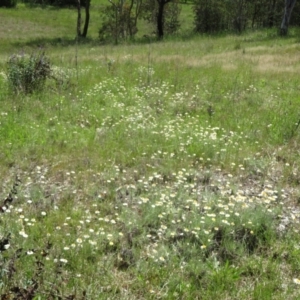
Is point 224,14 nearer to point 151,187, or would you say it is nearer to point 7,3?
point 7,3

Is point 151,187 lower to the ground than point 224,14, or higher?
lower

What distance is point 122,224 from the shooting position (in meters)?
5.10

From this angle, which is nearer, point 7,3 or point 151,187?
point 151,187

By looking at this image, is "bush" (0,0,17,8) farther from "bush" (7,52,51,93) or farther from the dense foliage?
"bush" (7,52,51,93)

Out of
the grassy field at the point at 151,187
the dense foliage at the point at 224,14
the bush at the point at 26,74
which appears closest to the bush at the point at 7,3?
the dense foliage at the point at 224,14

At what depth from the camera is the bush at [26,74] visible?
10102mm

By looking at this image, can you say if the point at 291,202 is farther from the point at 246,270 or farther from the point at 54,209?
the point at 54,209

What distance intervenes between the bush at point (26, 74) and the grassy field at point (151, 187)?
36 centimetres

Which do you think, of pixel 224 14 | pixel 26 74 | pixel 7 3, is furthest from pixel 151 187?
pixel 7 3

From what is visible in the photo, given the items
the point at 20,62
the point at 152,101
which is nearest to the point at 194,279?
the point at 152,101

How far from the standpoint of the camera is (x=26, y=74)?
33.5 ft

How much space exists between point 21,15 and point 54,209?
136 feet

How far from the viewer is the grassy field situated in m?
4.20

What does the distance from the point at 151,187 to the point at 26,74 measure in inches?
228
